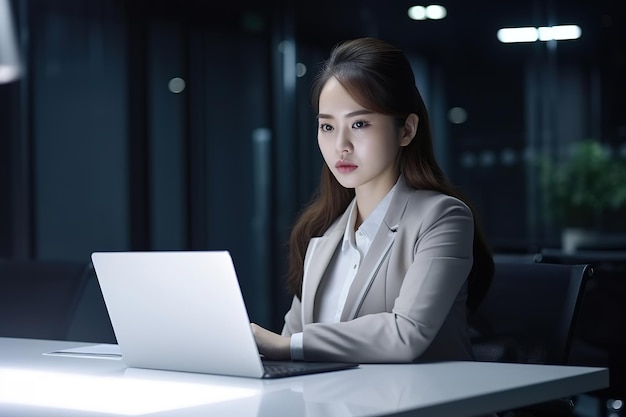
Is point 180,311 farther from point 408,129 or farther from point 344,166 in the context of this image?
point 408,129

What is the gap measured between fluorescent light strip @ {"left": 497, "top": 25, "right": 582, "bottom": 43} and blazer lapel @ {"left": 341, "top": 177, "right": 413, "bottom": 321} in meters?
5.09

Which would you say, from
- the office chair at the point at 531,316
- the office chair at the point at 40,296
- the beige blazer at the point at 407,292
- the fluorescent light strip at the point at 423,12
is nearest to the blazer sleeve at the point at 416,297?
the beige blazer at the point at 407,292

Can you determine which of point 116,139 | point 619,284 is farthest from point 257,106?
point 619,284

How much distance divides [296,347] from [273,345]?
1.8 inches

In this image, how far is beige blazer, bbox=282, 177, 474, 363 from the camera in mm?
1809

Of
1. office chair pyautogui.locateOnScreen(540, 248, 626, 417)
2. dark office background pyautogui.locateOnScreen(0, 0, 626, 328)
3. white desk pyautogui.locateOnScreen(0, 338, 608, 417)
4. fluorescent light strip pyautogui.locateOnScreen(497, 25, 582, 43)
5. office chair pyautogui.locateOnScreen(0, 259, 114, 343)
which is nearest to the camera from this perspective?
white desk pyautogui.locateOnScreen(0, 338, 608, 417)

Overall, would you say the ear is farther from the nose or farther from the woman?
the nose

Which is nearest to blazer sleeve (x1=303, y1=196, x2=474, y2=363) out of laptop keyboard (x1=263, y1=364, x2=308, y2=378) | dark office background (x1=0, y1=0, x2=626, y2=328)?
laptop keyboard (x1=263, y1=364, x2=308, y2=378)

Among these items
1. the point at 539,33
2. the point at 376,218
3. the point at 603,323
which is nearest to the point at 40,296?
the point at 376,218

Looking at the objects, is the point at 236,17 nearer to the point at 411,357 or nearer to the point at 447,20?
the point at 447,20

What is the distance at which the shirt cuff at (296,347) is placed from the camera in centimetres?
182

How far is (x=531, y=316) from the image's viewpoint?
2.26 m

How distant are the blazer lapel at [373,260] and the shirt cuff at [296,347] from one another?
9.4 inches

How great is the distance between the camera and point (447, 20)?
6.86 m
